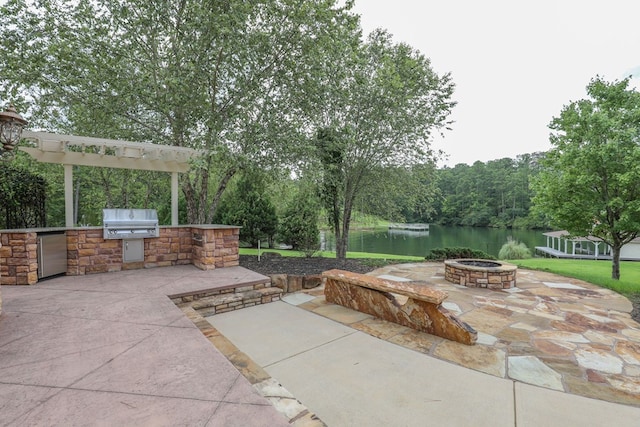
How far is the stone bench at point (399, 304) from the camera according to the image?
3109mm

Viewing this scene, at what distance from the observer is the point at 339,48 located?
6035mm

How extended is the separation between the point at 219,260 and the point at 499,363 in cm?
449

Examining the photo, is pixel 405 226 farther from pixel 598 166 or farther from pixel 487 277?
pixel 487 277

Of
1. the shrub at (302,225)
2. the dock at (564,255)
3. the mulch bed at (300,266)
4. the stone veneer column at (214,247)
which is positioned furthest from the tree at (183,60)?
the dock at (564,255)

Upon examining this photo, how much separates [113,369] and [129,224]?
3.87m

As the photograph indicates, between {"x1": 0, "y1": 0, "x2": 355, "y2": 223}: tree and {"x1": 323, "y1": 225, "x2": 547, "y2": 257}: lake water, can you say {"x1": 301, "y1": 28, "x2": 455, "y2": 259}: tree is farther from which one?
{"x1": 323, "y1": 225, "x2": 547, "y2": 257}: lake water

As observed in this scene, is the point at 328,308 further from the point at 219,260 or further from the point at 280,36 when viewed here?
the point at 280,36

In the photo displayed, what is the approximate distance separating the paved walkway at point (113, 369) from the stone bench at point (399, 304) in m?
2.07

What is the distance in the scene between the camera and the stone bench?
311cm

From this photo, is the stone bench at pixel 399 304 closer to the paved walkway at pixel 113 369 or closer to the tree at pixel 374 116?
the paved walkway at pixel 113 369

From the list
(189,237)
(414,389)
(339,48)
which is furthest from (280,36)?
(414,389)

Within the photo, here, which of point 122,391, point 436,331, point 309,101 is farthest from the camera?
point 309,101

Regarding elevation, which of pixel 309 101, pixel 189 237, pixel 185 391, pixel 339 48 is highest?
pixel 339 48

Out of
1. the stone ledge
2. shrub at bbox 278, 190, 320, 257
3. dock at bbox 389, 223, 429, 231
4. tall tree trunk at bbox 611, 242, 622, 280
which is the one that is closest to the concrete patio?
the stone ledge
